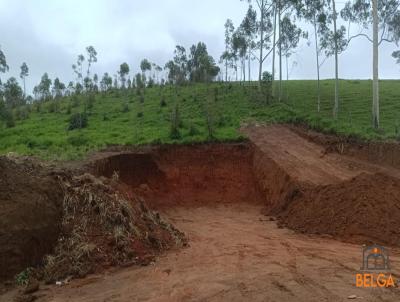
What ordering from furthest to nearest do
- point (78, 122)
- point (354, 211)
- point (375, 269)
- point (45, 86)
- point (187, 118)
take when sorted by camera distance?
point (45, 86), point (78, 122), point (187, 118), point (354, 211), point (375, 269)

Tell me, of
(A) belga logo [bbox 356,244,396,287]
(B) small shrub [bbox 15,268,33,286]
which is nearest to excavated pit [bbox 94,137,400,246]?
(A) belga logo [bbox 356,244,396,287]

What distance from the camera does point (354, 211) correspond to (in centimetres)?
1448

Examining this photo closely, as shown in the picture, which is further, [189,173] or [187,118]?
[187,118]

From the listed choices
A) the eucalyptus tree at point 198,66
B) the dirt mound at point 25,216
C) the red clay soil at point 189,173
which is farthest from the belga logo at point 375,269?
the eucalyptus tree at point 198,66

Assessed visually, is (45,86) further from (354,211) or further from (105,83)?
(354,211)

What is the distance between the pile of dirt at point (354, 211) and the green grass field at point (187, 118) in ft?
20.6

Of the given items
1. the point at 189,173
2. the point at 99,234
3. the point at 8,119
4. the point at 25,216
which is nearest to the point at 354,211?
the point at 99,234

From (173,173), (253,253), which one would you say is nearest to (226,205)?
(173,173)

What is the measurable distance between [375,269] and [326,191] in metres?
6.30

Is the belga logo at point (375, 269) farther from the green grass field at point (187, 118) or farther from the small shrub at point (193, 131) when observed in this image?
the small shrub at point (193, 131)

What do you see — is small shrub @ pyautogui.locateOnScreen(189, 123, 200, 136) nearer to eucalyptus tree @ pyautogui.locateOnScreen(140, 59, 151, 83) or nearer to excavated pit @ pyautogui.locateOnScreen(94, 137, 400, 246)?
excavated pit @ pyautogui.locateOnScreen(94, 137, 400, 246)

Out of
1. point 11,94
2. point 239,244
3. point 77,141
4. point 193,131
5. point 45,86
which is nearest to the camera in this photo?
point 239,244

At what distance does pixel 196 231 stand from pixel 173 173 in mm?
6497

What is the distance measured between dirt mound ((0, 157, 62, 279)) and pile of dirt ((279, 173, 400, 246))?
818 cm
